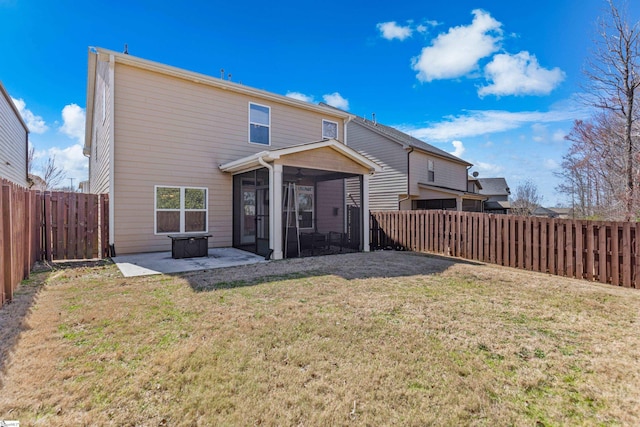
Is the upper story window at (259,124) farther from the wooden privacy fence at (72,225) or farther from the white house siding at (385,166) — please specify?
the white house siding at (385,166)

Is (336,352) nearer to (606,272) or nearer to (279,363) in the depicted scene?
(279,363)

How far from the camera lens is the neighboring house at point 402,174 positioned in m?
15.8

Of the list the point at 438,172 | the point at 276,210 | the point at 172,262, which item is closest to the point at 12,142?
the point at 172,262

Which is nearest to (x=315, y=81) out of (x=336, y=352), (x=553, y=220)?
(x=553, y=220)

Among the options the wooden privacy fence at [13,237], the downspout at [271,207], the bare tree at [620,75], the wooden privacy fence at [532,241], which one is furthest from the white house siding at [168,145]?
the bare tree at [620,75]

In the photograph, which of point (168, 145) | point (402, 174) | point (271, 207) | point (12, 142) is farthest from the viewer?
point (402, 174)

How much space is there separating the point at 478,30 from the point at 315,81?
8.08 metres

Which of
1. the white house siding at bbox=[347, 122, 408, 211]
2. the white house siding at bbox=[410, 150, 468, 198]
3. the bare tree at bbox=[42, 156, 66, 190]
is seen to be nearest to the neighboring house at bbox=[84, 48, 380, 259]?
the white house siding at bbox=[347, 122, 408, 211]

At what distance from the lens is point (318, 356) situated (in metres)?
2.71

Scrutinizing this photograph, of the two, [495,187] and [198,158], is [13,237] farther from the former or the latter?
[495,187]

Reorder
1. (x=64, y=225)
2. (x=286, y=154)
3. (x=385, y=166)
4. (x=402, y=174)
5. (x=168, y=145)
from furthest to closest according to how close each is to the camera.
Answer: (x=385, y=166), (x=402, y=174), (x=168, y=145), (x=286, y=154), (x=64, y=225)

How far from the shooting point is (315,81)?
621 inches

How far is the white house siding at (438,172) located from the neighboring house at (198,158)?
6.98 metres

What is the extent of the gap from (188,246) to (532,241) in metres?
8.56
